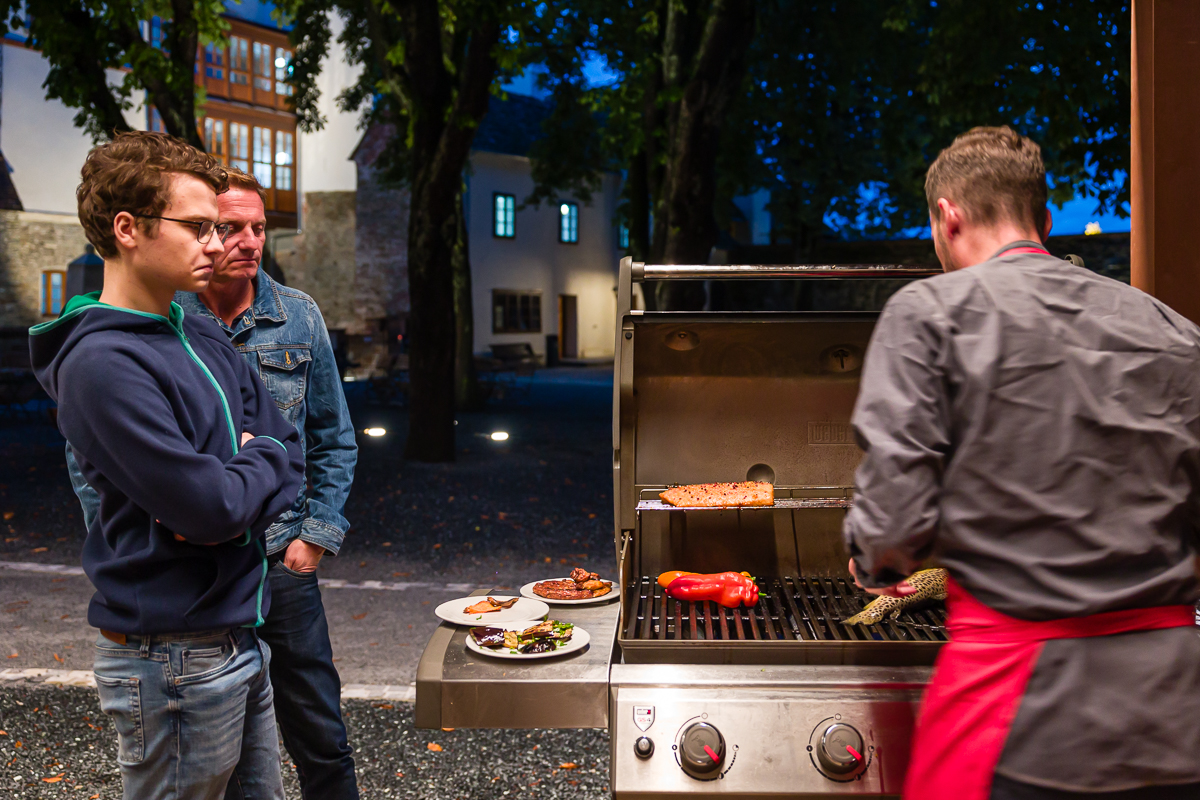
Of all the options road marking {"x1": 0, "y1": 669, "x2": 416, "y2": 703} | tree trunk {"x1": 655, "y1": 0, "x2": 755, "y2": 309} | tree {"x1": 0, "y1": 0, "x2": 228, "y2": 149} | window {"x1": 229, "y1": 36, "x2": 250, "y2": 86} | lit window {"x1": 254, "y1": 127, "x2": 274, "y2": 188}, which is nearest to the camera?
road marking {"x1": 0, "y1": 669, "x2": 416, "y2": 703}

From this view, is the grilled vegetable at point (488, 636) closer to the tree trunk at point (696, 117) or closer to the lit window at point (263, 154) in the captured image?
the tree trunk at point (696, 117)

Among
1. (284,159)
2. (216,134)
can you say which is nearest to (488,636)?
(216,134)

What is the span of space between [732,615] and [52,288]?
26.9 meters

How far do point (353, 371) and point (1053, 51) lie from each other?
19.6 meters

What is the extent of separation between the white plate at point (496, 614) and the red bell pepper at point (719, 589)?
391mm

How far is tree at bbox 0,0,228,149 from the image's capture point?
9.66m

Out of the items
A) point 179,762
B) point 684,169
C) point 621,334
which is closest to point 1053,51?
point 684,169

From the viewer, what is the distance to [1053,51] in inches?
495

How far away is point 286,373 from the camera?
279 cm

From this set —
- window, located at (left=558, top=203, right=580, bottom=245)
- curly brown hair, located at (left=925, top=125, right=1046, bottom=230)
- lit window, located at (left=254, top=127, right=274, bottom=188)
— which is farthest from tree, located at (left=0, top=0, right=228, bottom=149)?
window, located at (left=558, top=203, right=580, bottom=245)

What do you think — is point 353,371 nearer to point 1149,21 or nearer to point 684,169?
point 684,169

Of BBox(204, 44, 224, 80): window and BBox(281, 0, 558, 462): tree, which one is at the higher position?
BBox(204, 44, 224, 80): window

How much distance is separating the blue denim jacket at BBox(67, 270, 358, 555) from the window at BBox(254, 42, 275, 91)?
101 feet

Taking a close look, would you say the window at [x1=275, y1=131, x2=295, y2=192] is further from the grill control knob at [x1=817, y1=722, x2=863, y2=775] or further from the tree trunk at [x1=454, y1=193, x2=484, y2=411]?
the grill control knob at [x1=817, y1=722, x2=863, y2=775]
